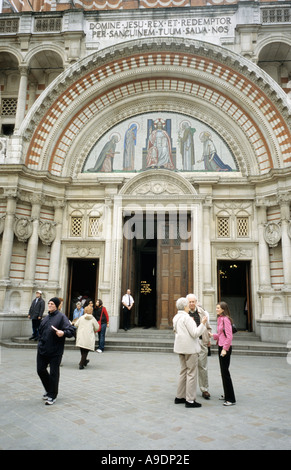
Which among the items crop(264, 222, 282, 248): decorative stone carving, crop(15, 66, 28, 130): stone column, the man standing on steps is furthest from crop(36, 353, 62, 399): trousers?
crop(15, 66, 28, 130): stone column

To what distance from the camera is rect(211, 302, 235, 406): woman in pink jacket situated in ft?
16.4

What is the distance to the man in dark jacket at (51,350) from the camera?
490 cm

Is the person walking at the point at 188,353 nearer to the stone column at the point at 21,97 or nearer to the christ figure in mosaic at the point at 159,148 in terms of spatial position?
the christ figure in mosaic at the point at 159,148

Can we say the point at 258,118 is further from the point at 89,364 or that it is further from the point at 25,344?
the point at 25,344

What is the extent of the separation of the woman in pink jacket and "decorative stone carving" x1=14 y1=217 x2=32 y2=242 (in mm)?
9686

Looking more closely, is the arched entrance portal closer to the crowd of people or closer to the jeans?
the jeans

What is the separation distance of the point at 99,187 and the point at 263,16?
32.0 feet

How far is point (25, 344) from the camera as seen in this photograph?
35.0 feet

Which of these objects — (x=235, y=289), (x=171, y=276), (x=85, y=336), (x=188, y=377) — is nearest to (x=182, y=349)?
(x=188, y=377)

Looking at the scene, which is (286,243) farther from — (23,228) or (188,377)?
(23,228)

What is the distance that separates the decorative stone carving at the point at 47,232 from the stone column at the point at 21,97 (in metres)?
4.11
